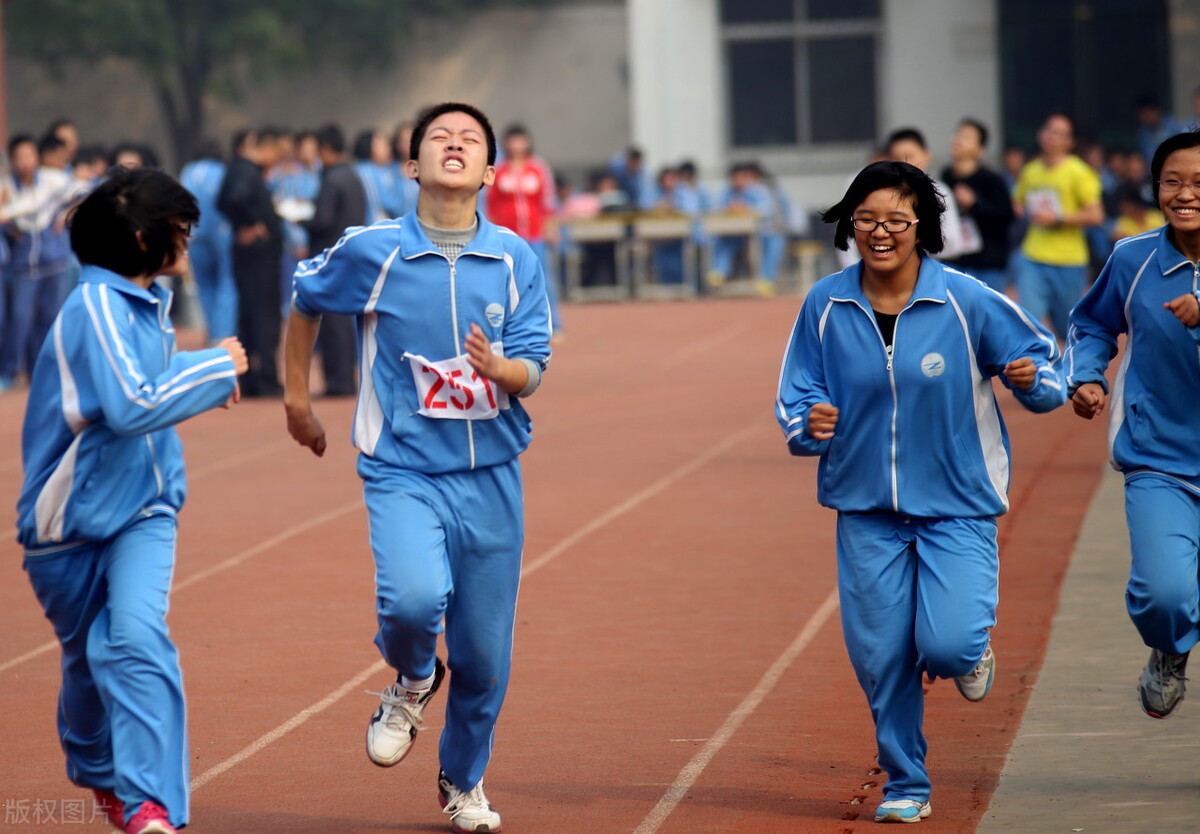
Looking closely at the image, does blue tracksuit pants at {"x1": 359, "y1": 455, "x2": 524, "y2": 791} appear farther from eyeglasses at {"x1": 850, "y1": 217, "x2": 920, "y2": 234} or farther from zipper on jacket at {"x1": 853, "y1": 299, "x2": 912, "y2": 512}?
eyeglasses at {"x1": 850, "y1": 217, "x2": 920, "y2": 234}

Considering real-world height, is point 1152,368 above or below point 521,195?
below

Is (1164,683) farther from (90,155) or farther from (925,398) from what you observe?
(90,155)

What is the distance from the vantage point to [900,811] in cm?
522

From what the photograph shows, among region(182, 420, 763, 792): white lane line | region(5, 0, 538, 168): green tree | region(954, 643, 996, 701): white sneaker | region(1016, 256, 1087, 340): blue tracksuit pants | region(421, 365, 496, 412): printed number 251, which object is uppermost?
region(5, 0, 538, 168): green tree

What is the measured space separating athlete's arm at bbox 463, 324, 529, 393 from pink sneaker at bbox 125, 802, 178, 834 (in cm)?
135

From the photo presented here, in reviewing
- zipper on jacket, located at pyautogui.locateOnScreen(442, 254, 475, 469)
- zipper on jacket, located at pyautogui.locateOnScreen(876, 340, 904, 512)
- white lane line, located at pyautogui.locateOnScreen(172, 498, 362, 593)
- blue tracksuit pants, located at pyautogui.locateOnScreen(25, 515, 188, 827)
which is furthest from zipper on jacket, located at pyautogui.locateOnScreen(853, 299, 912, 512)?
white lane line, located at pyautogui.locateOnScreen(172, 498, 362, 593)

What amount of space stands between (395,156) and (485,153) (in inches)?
590

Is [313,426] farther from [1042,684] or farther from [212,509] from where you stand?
[212,509]

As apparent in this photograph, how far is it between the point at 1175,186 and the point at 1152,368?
53 centimetres

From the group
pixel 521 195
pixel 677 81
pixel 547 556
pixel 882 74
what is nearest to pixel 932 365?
pixel 547 556

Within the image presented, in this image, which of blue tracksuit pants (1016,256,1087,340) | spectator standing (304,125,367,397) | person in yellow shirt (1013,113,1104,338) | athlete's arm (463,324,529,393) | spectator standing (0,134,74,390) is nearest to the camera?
athlete's arm (463,324,529,393)

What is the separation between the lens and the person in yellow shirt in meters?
13.4

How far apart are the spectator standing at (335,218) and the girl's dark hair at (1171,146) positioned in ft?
34.8

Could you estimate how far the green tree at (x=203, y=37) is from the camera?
41250 mm
